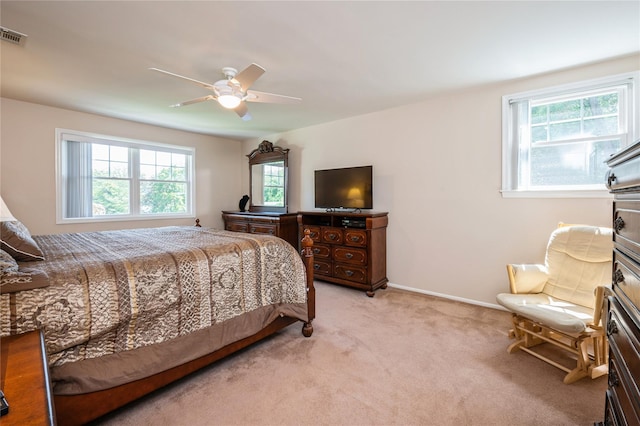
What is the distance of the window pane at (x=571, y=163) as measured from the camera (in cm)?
265

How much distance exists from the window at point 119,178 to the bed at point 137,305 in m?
2.07

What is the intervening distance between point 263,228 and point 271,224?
0.21 metres

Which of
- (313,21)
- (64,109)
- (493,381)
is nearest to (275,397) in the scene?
(493,381)

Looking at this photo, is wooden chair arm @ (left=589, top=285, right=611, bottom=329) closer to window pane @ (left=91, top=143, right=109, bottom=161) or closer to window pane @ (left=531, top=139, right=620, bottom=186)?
window pane @ (left=531, top=139, right=620, bottom=186)

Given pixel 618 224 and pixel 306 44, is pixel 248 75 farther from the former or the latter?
pixel 618 224

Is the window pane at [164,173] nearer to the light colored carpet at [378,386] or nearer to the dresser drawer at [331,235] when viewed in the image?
the dresser drawer at [331,235]

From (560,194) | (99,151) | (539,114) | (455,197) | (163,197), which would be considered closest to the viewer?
(560,194)

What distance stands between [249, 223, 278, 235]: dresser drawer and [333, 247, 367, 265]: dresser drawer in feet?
4.09

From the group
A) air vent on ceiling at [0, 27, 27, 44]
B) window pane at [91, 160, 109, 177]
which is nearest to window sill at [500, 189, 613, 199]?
air vent on ceiling at [0, 27, 27, 44]

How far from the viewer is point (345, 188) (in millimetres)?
4105

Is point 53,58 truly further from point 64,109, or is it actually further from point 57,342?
point 57,342

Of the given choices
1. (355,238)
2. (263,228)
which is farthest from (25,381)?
(263,228)

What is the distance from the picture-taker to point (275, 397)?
1756 millimetres

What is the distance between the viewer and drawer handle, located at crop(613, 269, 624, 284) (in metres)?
1.13
